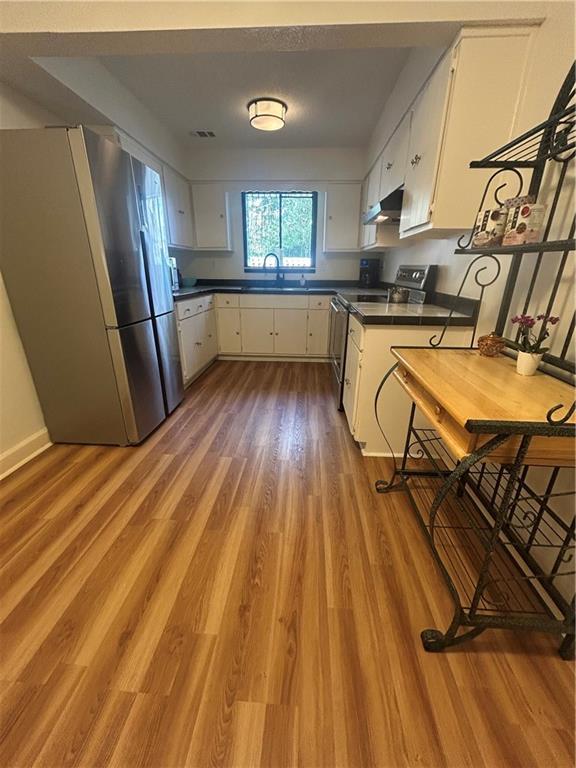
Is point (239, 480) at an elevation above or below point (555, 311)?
below

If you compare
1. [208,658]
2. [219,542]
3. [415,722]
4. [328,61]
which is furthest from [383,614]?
[328,61]

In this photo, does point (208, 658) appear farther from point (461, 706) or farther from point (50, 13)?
point (50, 13)

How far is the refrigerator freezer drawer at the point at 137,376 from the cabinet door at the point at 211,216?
2294mm

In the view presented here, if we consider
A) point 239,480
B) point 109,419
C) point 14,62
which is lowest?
point 239,480

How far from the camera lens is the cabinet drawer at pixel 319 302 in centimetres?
384

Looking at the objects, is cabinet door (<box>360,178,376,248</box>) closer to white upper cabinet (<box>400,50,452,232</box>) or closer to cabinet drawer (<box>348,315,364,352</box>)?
white upper cabinet (<box>400,50,452,232</box>)

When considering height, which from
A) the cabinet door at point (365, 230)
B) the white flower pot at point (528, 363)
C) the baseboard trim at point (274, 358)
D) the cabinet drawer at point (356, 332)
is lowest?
the baseboard trim at point (274, 358)

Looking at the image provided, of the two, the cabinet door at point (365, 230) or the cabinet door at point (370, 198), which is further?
the cabinet door at point (365, 230)

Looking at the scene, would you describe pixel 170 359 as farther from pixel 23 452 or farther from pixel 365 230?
pixel 365 230

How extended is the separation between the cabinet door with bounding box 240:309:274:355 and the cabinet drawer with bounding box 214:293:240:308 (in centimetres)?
14

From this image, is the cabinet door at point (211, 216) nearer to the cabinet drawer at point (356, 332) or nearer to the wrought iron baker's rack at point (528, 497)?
the cabinet drawer at point (356, 332)

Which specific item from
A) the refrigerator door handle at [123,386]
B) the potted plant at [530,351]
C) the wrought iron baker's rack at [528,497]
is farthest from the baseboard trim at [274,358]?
the potted plant at [530,351]

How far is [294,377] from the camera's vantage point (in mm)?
3598

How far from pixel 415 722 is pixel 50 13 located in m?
2.94
